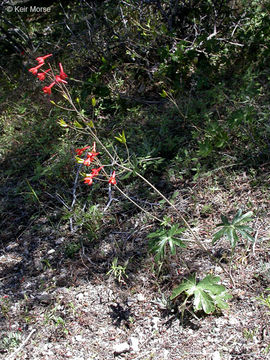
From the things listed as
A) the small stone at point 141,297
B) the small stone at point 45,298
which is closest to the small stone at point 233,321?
the small stone at point 141,297

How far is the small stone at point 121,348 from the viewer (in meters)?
1.96

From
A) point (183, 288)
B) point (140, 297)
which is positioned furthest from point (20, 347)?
point (183, 288)

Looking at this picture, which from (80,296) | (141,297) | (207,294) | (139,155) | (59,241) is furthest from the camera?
(139,155)

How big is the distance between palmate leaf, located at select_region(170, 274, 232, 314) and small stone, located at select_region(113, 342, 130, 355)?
364mm

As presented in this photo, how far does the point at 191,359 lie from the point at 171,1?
3205 millimetres

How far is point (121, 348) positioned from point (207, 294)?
540 mm

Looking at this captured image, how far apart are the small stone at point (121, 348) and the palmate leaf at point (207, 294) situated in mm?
364

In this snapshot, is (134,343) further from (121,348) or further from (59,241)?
(59,241)

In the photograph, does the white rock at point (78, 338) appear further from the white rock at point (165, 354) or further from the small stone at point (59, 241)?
the small stone at point (59, 241)

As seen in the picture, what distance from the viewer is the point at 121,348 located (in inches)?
77.7

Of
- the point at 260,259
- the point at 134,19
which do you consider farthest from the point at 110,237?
the point at 134,19

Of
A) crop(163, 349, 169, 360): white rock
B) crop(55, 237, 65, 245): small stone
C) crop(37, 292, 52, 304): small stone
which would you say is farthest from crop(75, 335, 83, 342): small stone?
crop(55, 237, 65, 245): small stone

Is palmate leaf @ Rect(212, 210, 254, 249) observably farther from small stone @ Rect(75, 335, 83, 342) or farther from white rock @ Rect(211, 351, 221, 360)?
small stone @ Rect(75, 335, 83, 342)

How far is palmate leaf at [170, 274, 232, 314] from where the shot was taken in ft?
6.17
